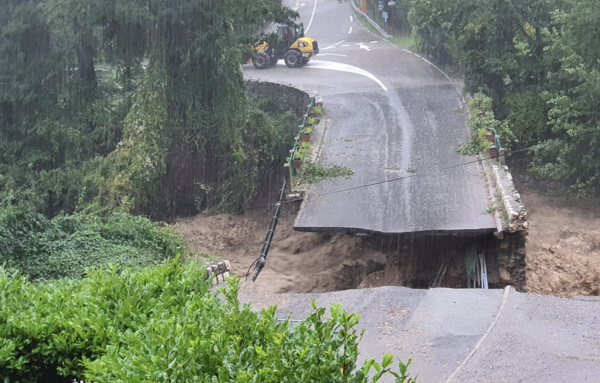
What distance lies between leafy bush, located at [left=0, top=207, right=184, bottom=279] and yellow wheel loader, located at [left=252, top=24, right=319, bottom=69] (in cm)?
1766

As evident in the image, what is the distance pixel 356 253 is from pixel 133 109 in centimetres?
929

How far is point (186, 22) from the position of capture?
21.6 meters

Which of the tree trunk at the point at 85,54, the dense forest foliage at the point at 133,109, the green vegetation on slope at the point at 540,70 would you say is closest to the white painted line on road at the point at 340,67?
the green vegetation on slope at the point at 540,70

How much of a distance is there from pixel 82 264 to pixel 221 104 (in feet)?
30.1

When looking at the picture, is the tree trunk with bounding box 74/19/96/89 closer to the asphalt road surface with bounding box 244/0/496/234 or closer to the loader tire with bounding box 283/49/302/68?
the asphalt road surface with bounding box 244/0/496/234

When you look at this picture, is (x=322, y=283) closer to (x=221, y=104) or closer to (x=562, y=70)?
(x=221, y=104)

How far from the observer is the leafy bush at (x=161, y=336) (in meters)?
4.46

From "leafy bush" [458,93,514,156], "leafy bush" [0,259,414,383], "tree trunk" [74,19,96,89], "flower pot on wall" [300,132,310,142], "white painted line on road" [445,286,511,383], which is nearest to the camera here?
"leafy bush" [0,259,414,383]

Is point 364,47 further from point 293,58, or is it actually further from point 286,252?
point 286,252

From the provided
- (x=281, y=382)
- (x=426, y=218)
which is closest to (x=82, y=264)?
(x=426, y=218)

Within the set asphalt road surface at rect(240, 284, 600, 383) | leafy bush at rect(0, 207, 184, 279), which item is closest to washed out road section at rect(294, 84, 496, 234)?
asphalt road surface at rect(240, 284, 600, 383)

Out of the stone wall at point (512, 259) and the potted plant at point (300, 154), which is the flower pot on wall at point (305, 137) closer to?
the potted plant at point (300, 154)

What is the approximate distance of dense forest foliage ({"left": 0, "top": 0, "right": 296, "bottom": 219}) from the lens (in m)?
20.8

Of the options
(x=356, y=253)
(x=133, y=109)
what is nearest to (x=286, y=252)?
(x=356, y=253)
